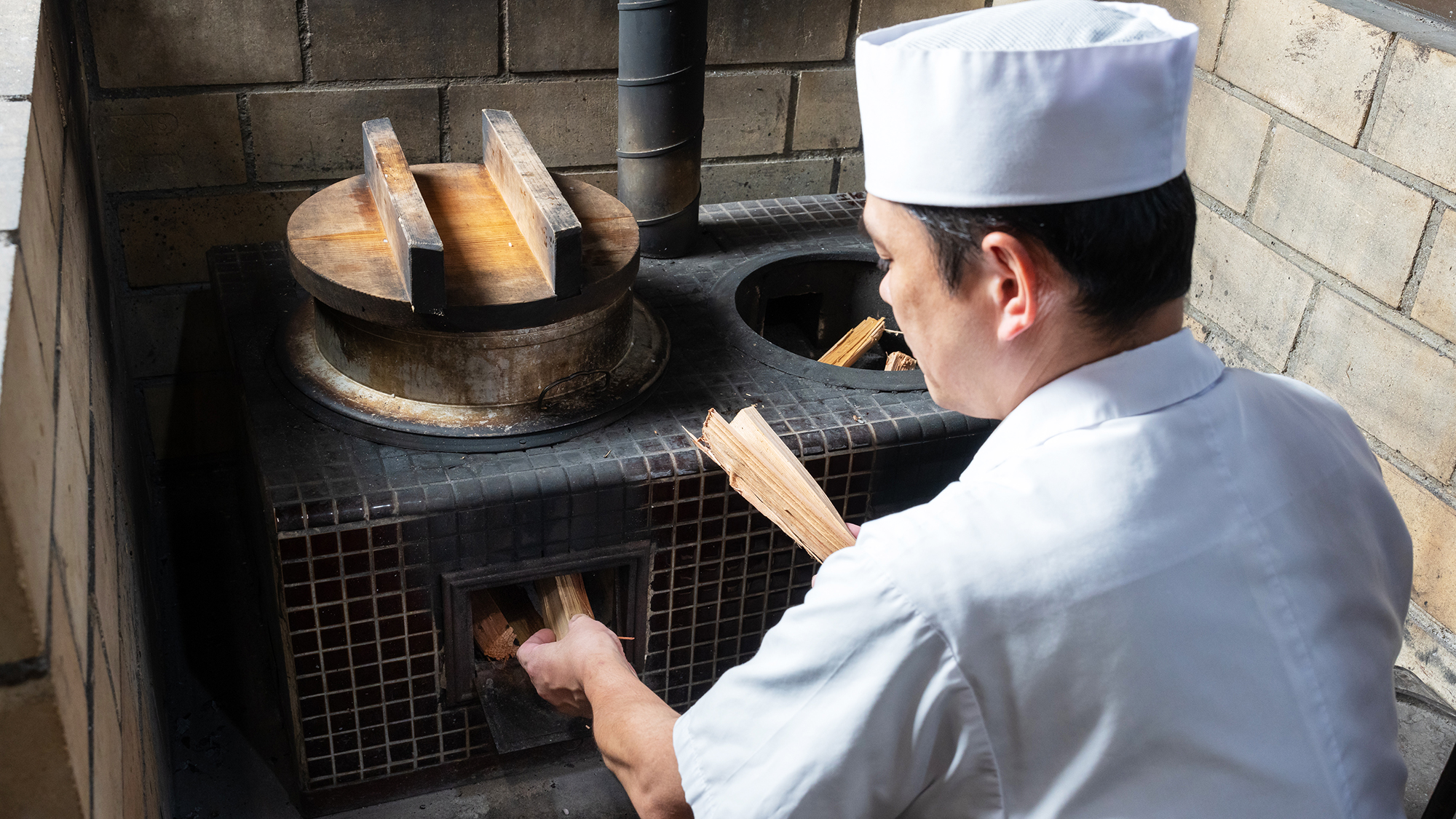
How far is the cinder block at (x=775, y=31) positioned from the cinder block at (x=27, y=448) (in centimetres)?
254

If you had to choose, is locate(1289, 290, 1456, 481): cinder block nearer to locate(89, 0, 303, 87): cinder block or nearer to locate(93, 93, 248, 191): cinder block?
locate(89, 0, 303, 87): cinder block

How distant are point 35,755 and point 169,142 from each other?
2.41m

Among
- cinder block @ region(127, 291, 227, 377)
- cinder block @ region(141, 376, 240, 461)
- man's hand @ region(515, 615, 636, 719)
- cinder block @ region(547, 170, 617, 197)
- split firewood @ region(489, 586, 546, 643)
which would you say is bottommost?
cinder block @ region(141, 376, 240, 461)

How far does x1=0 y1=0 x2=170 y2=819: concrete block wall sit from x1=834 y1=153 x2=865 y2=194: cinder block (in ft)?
7.42

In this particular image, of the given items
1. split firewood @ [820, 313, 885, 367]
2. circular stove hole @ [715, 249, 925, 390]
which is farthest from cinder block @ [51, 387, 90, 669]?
split firewood @ [820, 313, 885, 367]

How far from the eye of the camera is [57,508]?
3.90 feet

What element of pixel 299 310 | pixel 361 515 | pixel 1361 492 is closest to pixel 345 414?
pixel 361 515

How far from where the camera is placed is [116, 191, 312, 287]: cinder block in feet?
10.3

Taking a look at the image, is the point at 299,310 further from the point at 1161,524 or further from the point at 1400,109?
the point at 1400,109

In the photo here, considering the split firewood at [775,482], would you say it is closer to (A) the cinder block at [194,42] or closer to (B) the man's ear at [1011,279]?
(B) the man's ear at [1011,279]

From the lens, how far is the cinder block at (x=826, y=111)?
362cm

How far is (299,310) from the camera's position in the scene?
263 centimetres

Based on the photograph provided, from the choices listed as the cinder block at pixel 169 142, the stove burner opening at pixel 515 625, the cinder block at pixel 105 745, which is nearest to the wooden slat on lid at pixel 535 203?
the stove burner opening at pixel 515 625

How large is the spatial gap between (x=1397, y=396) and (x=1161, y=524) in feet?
6.52
